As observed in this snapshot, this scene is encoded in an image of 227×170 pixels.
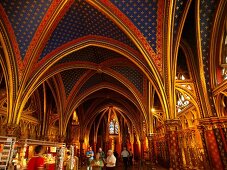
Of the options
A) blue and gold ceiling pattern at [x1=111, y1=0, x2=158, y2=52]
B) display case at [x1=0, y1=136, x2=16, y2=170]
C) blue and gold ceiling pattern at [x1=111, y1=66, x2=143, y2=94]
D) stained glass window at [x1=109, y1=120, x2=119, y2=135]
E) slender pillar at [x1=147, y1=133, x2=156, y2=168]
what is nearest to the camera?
display case at [x1=0, y1=136, x2=16, y2=170]

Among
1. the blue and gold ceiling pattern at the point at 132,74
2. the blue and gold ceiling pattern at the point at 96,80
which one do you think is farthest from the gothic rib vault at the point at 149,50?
the blue and gold ceiling pattern at the point at 96,80

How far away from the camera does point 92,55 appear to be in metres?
11.7

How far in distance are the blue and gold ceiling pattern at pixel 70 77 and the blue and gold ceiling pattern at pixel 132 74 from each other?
2679mm

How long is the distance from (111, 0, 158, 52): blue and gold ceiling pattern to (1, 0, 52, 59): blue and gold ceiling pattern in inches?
129

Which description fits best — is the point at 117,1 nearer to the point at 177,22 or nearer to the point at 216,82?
the point at 177,22

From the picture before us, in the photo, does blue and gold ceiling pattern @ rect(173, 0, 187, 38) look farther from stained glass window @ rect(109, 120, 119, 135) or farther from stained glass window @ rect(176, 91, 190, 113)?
stained glass window @ rect(109, 120, 119, 135)

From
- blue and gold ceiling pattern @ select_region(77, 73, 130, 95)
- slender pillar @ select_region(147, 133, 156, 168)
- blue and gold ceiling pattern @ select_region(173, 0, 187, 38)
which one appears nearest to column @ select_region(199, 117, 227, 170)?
blue and gold ceiling pattern @ select_region(173, 0, 187, 38)

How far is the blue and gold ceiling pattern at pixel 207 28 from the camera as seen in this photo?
6.70m

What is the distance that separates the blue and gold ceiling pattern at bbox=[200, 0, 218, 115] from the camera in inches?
264

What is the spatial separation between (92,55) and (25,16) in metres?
4.82

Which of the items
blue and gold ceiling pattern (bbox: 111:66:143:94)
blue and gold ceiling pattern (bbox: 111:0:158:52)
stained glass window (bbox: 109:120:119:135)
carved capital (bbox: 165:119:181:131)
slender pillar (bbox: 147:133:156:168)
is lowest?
slender pillar (bbox: 147:133:156:168)

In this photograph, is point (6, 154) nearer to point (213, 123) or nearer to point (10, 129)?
point (10, 129)

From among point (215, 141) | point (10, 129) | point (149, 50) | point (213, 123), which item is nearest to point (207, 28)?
point (149, 50)

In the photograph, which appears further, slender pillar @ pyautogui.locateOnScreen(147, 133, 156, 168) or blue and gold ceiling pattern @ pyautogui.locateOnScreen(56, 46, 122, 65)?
slender pillar @ pyautogui.locateOnScreen(147, 133, 156, 168)
